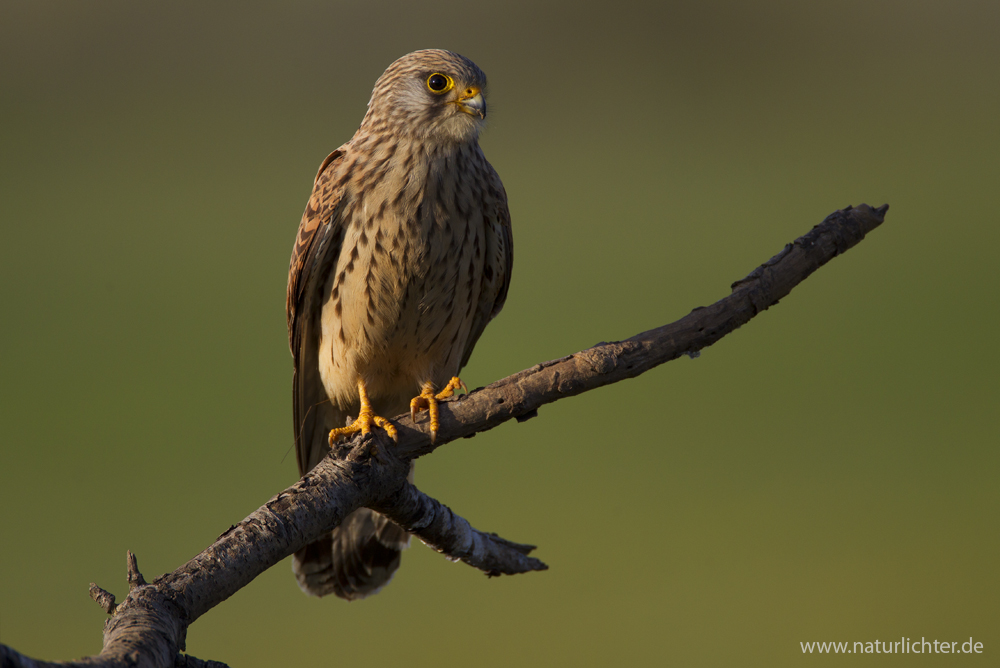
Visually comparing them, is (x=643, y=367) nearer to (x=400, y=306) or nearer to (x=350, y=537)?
(x=400, y=306)

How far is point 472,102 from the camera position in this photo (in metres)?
3.24

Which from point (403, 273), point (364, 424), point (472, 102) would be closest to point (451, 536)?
point (364, 424)

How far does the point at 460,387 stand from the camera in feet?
10.7

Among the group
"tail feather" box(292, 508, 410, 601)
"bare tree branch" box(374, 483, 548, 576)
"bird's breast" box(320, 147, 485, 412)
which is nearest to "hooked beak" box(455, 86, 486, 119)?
"bird's breast" box(320, 147, 485, 412)

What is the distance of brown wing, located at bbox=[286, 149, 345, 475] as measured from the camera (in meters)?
3.28

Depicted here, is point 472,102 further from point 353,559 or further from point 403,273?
point 353,559

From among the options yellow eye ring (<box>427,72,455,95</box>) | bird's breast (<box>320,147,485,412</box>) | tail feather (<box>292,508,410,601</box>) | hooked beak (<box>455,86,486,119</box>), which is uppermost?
yellow eye ring (<box>427,72,455,95</box>)

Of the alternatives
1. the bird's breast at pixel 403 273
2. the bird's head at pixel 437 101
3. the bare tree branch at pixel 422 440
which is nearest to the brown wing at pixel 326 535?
the bird's breast at pixel 403 273

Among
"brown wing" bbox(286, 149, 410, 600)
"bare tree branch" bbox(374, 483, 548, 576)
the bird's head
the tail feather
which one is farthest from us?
the tail feather

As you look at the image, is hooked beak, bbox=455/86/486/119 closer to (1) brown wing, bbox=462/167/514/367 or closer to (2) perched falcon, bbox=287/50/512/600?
(2) perched falcon, bbox=287/50/512/600

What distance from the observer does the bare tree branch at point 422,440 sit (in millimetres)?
2123

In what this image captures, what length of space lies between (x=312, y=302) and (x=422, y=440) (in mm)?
1037

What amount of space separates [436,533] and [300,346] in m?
1.07

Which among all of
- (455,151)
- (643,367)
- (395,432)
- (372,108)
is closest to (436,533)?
(395,432)
